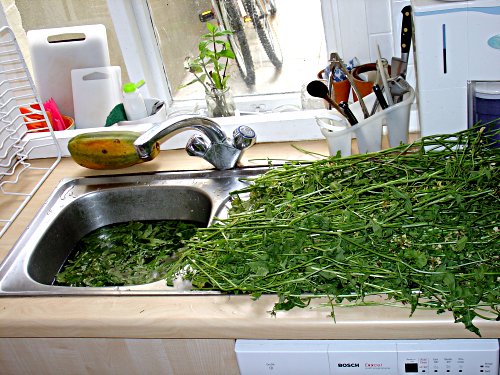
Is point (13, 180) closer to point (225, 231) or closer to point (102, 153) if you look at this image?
point (102, 153)

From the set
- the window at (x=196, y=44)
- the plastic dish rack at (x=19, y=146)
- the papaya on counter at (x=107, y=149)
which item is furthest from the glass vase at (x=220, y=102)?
the plastic dish rack at (x=19, y=146)

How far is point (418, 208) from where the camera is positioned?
114 centimetres

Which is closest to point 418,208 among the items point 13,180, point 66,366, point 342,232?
point 342,232

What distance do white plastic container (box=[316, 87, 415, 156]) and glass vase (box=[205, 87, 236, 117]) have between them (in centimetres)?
38

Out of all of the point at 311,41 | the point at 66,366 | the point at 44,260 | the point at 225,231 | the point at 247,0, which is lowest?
the point at 66,366

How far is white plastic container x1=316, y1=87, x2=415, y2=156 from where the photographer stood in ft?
4.84

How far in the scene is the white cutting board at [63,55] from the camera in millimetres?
2184

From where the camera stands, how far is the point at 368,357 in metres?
1.15

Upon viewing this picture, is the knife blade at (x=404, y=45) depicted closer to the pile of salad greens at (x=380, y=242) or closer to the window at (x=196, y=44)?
the pile of salad greens at (x=380, y=242)

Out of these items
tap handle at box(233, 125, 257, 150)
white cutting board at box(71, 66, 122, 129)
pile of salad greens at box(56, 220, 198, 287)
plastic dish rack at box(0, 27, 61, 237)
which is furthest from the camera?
white cutting board at box(71, 66, 122, 129)

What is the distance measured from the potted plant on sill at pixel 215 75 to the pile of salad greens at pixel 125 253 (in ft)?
1.25

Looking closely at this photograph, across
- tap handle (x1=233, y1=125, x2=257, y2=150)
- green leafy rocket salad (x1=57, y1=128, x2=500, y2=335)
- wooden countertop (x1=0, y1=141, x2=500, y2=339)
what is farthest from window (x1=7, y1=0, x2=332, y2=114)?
wooden countertop (x1=0, y1=141, x2=500, y2=339)

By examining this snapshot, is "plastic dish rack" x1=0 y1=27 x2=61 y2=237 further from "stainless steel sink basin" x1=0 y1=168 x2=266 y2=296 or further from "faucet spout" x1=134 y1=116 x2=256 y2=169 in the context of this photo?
"faucet spout" x1=134 y1=116 x2=256 y2=169

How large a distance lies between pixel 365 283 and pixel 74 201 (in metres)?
0.86
